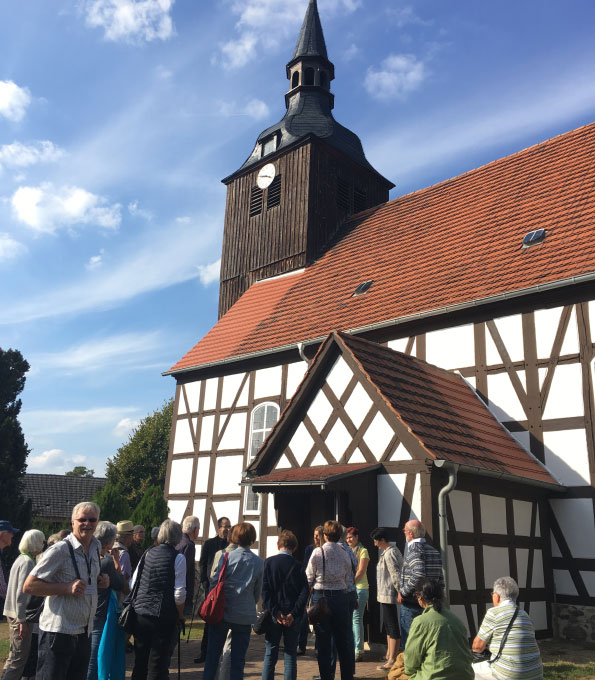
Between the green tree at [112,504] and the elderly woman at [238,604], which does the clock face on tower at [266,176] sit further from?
the elderly woman at [238,604]

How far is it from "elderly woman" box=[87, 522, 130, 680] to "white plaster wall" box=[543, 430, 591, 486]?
7.49 meters

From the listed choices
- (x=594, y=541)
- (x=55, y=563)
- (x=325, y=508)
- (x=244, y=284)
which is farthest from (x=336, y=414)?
(x=244, y=284)

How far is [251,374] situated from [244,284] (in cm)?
510

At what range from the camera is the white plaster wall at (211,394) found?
16172mm

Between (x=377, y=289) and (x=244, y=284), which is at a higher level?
(x=244, y=284)

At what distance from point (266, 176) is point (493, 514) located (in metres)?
13.9

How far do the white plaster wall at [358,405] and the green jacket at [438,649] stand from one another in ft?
17.8

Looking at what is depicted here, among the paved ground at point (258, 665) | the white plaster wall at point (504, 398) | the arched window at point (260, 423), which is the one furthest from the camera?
the arched window at point (260, 423)

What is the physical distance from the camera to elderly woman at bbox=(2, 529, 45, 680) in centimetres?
561

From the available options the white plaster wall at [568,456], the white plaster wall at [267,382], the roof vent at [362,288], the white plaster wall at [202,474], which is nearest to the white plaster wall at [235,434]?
the white plaster wall at [202,474]

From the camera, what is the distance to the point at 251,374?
1549 cm

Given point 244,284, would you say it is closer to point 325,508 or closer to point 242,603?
point 325,508

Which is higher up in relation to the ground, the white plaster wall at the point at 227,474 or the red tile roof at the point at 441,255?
the red tile roof at the point at 441,255

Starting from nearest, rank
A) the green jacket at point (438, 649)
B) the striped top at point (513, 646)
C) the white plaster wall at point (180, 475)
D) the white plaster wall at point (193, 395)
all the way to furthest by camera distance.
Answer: the green jacket at point (438, 649) → the striped top at point (513, 646) → the white plaster wall at point (180, 475) → the white plaster wall at point (193, 395)
